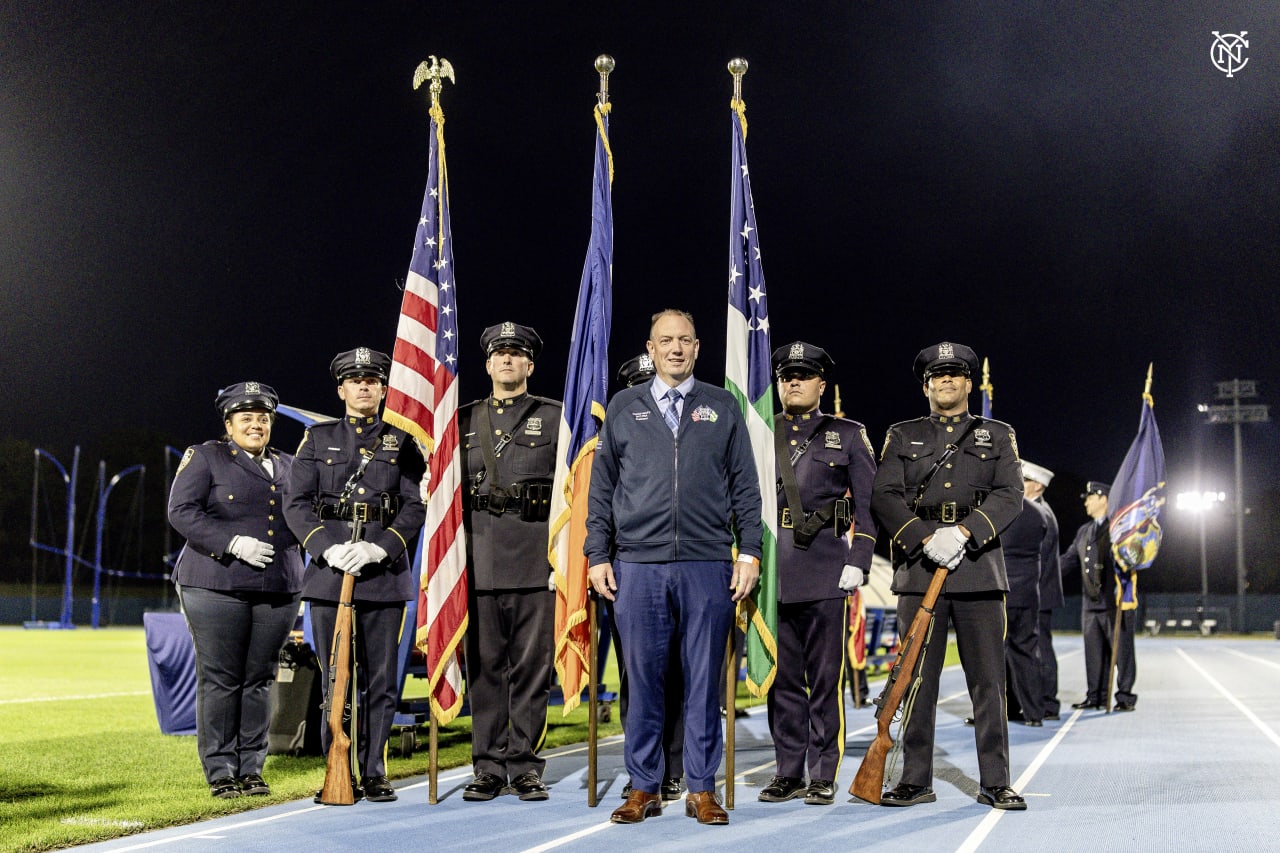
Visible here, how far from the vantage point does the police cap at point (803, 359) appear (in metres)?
6.24

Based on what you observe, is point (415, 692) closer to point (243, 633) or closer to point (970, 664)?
point (243, 633)

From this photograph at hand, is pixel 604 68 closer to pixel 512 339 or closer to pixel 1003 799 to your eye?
pixel 512 339

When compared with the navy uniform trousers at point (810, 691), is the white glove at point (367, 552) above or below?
above

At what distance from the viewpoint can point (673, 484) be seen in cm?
514

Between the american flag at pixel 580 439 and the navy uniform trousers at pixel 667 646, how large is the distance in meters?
0.67

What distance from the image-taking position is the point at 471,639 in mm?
6090

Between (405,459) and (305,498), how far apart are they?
0.54 metres

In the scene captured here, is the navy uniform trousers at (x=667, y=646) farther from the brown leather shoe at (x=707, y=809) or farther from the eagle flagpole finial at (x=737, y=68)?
the eagle flagpole finial at (x=737, y=68)

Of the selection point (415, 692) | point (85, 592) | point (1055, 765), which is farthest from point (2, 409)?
point (1055, 765)

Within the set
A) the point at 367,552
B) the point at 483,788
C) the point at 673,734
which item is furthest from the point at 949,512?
the point at 367,552

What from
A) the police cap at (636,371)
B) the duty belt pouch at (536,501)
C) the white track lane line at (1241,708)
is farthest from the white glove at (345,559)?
the white track lane line at (1241,708)

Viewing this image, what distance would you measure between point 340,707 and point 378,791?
0.49 m

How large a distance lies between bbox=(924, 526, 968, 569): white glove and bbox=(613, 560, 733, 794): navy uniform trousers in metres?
1.13

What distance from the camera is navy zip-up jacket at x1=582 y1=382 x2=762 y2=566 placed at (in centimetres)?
512
